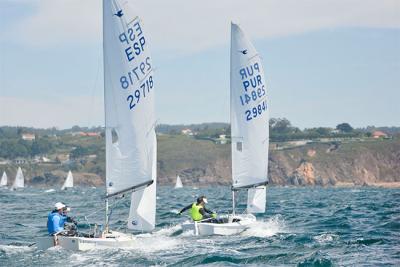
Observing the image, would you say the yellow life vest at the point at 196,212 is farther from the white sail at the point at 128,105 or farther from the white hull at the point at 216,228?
the white sail at the point at 128,105

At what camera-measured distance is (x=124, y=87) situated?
2575 cm

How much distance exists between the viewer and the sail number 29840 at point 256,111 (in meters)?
36.4

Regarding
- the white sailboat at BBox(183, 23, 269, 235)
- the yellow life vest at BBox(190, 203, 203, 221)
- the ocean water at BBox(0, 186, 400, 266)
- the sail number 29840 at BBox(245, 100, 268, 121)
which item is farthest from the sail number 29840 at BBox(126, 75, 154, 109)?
the sail number 29840 at BBox(245, 100, 268, 121)

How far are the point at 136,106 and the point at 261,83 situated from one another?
1208 cm

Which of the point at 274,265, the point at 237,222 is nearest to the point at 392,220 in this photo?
the point at 237,222

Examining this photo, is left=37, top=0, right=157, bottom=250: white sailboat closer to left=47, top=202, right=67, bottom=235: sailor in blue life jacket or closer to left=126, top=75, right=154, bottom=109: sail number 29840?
left=126, top=75, right=154, bottom=109: sail number 29840

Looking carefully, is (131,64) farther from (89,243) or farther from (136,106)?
(89,243)

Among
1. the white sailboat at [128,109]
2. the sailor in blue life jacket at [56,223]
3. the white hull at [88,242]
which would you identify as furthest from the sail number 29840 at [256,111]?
the sailor in blue life jacket at [56,223]

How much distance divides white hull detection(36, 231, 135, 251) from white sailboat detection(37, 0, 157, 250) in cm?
7

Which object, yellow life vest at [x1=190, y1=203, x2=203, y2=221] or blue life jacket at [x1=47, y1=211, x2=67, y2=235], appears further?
yellow life vest at [x1=190, y1=203, x2=203, y2=221]

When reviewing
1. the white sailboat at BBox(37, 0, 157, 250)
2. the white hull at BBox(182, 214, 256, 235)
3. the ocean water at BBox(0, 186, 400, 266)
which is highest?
the white sailboat at BBox(37, 0, 157, 250)

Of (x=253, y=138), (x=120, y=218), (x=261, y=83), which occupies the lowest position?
(x=120, y=218)

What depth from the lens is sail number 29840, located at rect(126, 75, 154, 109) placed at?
25844 mm

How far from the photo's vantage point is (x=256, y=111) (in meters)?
36.7
